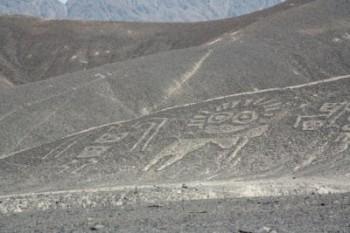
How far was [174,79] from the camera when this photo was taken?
1831 inches

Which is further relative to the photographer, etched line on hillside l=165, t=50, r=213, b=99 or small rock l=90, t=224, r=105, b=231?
etched line on hillside l=165, t=50, r=213, b=99

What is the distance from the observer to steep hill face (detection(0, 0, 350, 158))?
39.6 meters

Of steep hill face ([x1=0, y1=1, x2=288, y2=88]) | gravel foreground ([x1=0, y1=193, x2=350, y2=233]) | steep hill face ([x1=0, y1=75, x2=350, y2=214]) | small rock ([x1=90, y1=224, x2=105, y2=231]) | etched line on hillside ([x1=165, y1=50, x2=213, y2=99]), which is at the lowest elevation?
steep hill face ([x1=0, y1=75, x2=350, y2=214])

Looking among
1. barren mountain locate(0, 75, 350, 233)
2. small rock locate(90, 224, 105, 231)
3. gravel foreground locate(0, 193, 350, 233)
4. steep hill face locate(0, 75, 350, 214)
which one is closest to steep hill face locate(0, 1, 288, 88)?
steep hill face locate(0, 75, 350, 214)

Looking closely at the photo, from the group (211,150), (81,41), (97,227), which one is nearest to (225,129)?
(211,150)

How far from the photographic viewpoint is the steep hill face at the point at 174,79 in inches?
1560

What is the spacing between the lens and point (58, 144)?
34.4 metres

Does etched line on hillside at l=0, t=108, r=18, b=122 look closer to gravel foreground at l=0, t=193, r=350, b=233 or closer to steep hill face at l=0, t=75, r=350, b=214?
steep hill face at l=0, t=75, r=350, b=214

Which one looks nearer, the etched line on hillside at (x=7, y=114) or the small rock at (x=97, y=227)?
the small rock at (x=97, y=227)

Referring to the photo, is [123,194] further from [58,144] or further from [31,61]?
[31,61]

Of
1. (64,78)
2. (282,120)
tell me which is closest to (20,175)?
(282,120)

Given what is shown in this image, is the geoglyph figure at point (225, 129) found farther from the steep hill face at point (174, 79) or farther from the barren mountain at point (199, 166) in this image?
the steep hill face at point (174, 79)

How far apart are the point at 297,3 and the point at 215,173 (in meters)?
68.5

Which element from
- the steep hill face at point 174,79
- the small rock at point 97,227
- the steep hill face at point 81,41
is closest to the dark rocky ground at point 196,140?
the small rock at point 97,227
